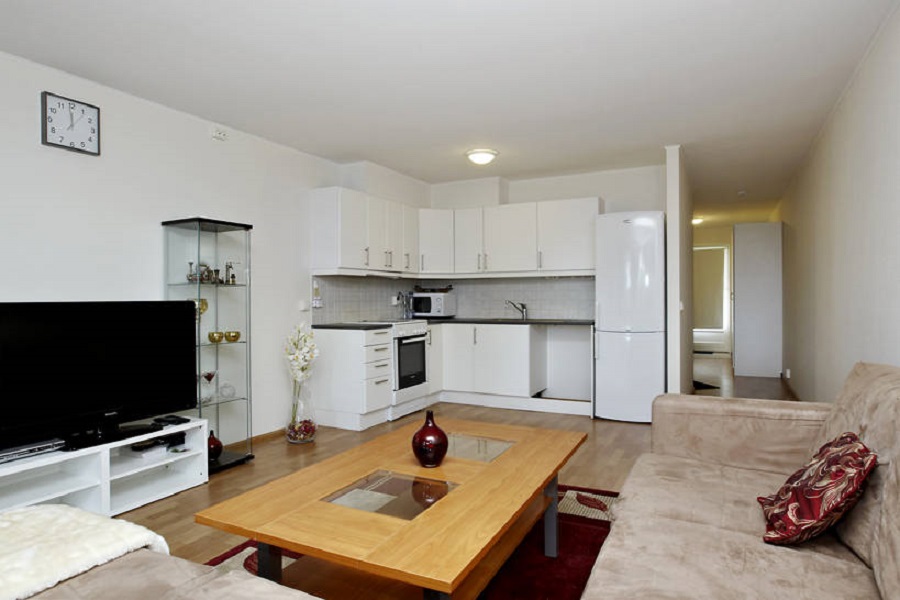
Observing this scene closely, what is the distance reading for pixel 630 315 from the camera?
5.00m

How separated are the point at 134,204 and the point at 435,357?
10.5 feet

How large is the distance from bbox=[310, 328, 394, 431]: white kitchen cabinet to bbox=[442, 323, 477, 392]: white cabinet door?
104 centimetres

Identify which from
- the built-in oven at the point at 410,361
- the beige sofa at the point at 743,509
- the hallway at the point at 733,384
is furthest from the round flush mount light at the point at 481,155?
the hallway at the point at 733,384

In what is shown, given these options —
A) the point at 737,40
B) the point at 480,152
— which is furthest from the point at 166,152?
the point at 737,40

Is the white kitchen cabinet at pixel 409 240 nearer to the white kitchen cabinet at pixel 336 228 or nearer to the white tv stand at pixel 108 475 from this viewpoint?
the white kitchen cabinet at pixel 336 228

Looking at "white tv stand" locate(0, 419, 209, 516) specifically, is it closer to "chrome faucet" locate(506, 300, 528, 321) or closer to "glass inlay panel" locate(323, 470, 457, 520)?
"glass inlay panel" locate(323, 470, 457, 520)

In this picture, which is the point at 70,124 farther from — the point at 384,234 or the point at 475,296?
the point at 475,296

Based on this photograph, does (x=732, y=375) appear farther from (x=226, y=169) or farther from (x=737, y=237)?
(x=226, y=169)

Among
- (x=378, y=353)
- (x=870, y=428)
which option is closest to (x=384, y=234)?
(x=378, y=353)

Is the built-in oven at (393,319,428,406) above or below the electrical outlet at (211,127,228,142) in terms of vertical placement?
below

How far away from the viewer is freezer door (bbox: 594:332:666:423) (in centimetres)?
494

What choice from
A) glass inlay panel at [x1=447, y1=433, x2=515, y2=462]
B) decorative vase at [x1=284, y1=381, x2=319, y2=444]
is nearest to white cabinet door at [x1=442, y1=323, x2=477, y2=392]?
decorative vase at [x1=284, y1=381, x2=319, y2=444]

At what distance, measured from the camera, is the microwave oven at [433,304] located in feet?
20.2

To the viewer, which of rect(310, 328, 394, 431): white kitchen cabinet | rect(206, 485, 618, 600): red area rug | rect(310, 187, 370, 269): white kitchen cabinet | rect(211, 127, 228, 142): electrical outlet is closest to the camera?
rect(206, 485, 618, 600): red area rug
